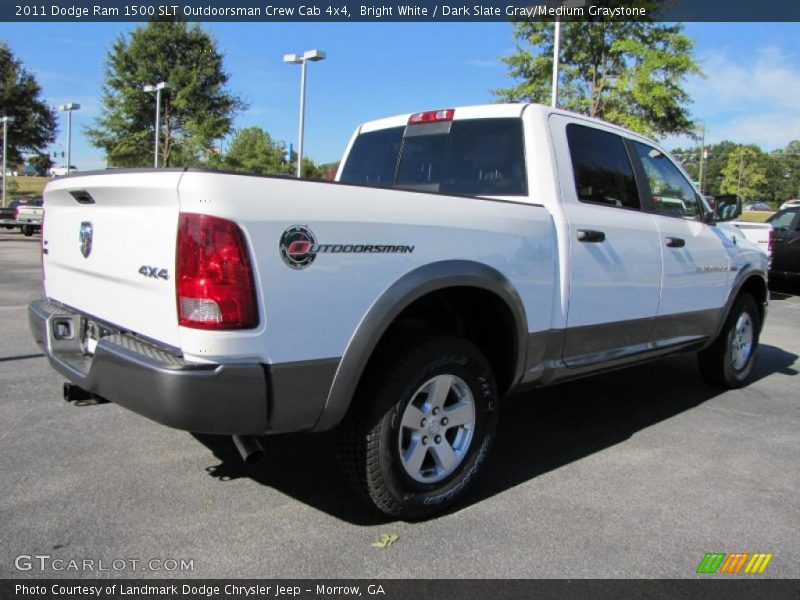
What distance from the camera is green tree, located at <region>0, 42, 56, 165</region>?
40.2 meters

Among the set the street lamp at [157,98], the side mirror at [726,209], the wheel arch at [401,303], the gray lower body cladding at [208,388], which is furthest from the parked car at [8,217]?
the wheel arch at [401,303]

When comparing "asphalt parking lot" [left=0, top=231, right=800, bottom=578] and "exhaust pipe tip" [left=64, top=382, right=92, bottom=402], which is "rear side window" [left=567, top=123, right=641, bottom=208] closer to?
"asphalt parking lot" [left=0, top=231, right=800, bottom=578]

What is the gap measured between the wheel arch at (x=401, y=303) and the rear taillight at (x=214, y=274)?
1.50 ft

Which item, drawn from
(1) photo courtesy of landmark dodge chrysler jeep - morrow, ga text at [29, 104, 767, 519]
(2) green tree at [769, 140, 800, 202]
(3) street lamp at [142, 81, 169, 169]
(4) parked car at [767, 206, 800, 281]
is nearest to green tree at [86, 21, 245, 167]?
(3) street lamp at [142, 81, 169, 169]

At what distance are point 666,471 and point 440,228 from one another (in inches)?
79.3

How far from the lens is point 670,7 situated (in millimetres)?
15852

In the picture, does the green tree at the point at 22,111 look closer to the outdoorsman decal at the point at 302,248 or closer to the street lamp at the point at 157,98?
the street lamp at the point at 157,98

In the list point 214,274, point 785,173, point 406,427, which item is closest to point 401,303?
point 406,427

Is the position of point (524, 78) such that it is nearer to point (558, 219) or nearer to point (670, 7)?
point (670, 7)

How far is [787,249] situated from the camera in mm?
12727

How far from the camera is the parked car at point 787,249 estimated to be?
41.3 ft

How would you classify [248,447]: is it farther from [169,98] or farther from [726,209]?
[169,98]

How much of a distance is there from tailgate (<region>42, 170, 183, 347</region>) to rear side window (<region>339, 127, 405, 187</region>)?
1823 mm
